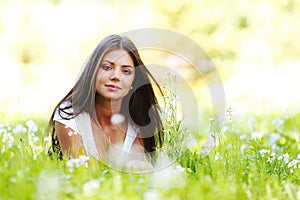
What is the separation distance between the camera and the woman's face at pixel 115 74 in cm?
302

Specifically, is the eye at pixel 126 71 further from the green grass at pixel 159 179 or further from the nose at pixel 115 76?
the green grass at pixel 159 179

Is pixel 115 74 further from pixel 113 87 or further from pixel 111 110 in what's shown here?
pixel 111 110

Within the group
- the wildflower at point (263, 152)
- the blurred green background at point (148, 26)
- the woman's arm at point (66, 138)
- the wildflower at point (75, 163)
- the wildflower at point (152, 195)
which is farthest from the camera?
the blurred green background at point (148, 26)

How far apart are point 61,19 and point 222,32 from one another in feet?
7.53

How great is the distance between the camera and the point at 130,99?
127 inches

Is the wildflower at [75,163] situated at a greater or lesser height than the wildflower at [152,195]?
greater

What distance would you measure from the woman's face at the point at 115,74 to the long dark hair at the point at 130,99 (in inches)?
1.1

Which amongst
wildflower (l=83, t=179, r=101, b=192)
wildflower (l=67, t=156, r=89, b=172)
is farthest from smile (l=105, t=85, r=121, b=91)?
wildflower (l=83, t=179, r=101, b=192)

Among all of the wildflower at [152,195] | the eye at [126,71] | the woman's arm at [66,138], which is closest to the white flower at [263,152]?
the eye at [126,71]

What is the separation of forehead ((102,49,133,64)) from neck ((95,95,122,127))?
25 centimetres

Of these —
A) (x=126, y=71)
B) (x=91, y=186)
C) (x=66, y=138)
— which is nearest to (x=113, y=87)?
(x=126, y=71)

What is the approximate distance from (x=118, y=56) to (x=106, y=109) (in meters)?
0.34

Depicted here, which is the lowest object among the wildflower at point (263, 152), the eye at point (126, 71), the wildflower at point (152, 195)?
the wildflower at point (152, 195)

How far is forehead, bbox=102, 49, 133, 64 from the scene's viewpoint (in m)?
3.05
